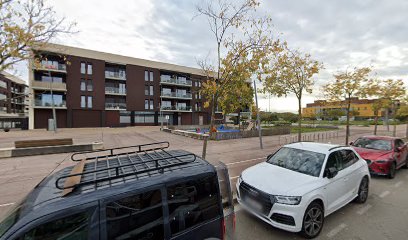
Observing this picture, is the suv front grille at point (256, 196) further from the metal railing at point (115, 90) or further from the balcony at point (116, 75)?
the balcony at point (116, 75)

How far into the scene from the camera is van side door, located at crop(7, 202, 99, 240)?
158cm

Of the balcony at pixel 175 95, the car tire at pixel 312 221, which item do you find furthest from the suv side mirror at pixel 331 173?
the balcony at pixel 175 95

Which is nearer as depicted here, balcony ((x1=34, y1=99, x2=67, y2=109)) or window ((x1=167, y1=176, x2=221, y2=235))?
window ((x1=167, y1=176, x2=221, y2=235))

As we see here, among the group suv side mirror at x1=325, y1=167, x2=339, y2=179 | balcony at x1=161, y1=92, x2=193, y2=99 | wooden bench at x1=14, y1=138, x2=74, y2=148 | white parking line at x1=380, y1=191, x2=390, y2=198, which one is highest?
balcony at x1=161, y1=92, x2=193, y2=99

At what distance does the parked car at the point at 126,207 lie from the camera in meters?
1.69

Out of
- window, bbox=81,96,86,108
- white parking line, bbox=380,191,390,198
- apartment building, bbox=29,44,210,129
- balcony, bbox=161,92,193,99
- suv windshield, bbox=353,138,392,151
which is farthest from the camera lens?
balcony, bbox=161,92,193,99

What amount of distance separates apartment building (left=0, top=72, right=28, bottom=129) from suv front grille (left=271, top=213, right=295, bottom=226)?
144 feet

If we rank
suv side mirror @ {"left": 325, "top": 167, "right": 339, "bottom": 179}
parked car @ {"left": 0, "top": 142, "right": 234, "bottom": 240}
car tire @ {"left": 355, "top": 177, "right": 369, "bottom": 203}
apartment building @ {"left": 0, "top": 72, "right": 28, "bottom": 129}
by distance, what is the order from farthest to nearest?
apartment building @ {"left": 0, "top": 72, "right": 28, "bottom": 129} < car tire @ {"left": 355, "top": 177, "right": 369, "bottom": 203} < suv side mirror @ {"left": 325, "top": 167, "right": 339, "bottom": 179} < parked car @ {"left": 0, "top": 142, "right": 234, "bottom": 240}

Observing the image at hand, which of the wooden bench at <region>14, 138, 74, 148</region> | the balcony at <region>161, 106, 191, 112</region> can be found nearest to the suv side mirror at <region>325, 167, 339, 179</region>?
the wooden bench at <region>14, 138, 74, 148</region>

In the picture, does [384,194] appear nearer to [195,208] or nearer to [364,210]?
[364,210]

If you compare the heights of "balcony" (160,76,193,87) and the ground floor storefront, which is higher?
"balcony" (160,76,193,87)

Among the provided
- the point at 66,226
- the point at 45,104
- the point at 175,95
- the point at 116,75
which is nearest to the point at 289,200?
the point at 66,226

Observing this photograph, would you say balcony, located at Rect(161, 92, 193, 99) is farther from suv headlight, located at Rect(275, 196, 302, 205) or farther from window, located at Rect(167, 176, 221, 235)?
window, located at Rect(167, 176, 221, 235)

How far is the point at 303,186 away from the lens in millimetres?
3672
